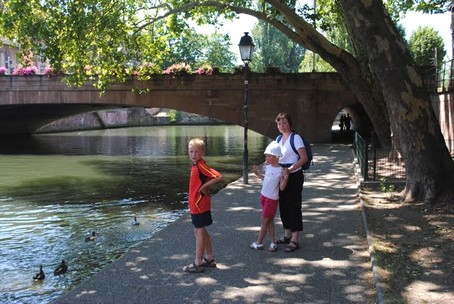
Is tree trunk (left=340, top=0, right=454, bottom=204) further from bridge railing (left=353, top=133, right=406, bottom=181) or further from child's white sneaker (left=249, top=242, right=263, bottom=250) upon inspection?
child's white sneaker (left=249, top=242, right=263, bottom=250)

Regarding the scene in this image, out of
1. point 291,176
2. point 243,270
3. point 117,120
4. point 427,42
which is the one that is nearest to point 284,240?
point 291,176

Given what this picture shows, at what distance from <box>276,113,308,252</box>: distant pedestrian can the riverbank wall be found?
141 feet

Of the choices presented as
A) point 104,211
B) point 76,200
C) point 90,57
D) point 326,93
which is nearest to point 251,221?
point 104,211

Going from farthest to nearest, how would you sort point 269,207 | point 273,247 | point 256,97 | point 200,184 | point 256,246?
point 256,97, point 256,246, point 273,247, point 269,207, point 200,184

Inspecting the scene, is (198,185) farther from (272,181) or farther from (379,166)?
(379,166)

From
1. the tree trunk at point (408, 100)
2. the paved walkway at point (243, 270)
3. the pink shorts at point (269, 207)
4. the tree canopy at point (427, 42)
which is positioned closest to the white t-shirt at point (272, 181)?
the pink shorts at point (269, 207)

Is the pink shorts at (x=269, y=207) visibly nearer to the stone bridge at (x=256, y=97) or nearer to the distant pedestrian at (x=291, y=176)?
the distant pedestrian at (x=291, y=176)

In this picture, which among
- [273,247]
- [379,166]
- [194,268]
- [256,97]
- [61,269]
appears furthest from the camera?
[256,97]

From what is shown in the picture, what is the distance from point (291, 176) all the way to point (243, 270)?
1.24 meters

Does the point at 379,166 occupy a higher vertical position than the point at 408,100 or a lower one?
lower

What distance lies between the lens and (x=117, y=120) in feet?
203

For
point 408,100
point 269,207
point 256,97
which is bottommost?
point 269,207

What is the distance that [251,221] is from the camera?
8.30 metres

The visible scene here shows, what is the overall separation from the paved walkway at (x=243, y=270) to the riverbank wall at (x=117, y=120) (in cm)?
4172
